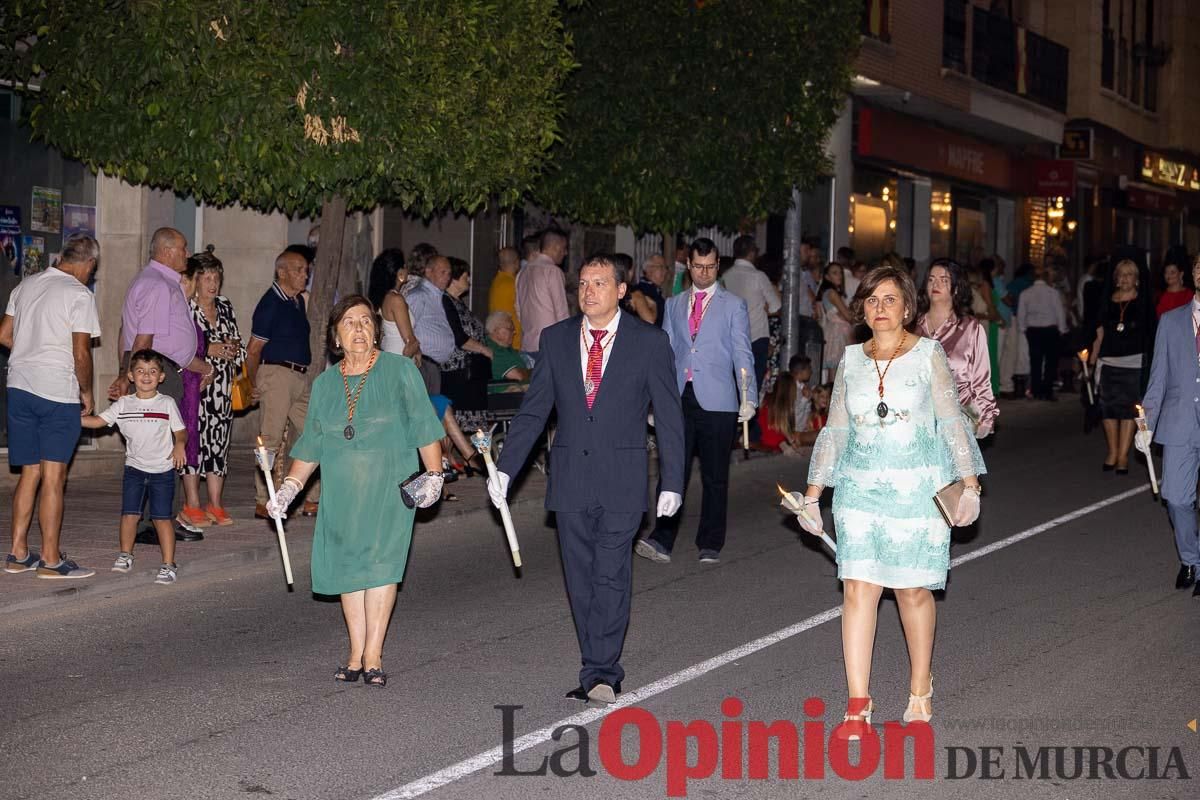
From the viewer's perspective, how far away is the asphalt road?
6008 millimetres

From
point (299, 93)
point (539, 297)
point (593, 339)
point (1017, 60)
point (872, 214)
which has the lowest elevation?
point (593, 339)

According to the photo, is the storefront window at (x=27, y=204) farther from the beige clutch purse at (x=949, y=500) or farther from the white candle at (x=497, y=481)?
the beige clutch purse at (x=949, y=500)

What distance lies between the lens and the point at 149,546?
1084 cm

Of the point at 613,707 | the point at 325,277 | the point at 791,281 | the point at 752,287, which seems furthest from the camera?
the point at 791,281

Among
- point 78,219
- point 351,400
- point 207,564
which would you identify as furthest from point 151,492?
point 78,219

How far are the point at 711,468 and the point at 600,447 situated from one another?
3696mm

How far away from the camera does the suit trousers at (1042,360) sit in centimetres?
2478

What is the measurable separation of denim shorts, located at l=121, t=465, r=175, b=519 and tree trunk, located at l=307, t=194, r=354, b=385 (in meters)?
3.20

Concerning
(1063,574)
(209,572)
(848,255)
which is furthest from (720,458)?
(848,255)

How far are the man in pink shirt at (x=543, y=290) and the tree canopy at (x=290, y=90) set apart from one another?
2189mm

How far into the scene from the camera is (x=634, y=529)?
7188 mm

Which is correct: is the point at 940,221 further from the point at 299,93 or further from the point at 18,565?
the point at 18,565

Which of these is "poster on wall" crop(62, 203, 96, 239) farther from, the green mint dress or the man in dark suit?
the man in dark suit

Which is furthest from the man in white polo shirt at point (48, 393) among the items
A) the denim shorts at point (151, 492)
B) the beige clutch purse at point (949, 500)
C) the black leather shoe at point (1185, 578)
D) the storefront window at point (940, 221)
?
the storefront window at point (940, 221)
